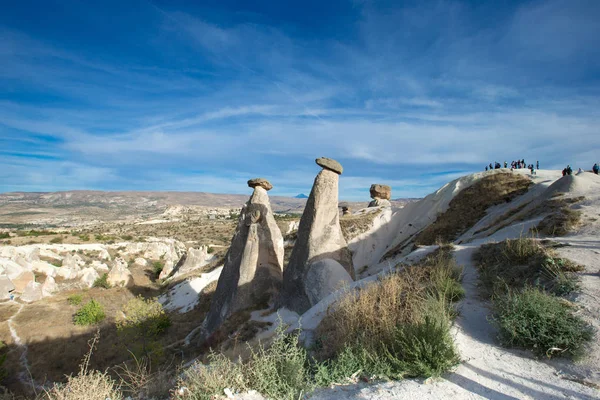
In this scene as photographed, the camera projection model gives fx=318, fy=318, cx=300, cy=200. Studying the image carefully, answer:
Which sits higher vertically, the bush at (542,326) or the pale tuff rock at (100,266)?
the bush at (542,326)

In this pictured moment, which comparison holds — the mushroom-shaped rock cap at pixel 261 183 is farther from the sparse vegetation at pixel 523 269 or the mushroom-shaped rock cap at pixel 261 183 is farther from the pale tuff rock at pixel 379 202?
the pale tuff rock at pixel 379 202

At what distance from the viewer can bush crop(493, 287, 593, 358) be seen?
11.8 ft

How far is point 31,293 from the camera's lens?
60.9 feet

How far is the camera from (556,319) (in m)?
3.78

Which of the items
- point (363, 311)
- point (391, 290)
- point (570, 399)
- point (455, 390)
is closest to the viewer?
point (570, 399)

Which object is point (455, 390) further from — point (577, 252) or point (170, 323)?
point (170, 323)

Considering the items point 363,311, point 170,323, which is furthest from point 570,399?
point 170,323

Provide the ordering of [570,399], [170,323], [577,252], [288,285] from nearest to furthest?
[570,399], [577,252], [288,285], [170,323]

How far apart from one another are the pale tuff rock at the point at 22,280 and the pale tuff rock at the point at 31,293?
1186mm

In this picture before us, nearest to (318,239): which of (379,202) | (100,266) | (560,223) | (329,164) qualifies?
(329,164)

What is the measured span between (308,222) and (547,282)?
18.6ft

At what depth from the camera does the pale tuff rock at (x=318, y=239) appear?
8734mm

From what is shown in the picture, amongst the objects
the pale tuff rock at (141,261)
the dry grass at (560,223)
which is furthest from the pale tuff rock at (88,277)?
the dry grass at (560,223)

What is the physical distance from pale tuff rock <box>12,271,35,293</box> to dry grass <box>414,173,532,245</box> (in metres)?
23.6
